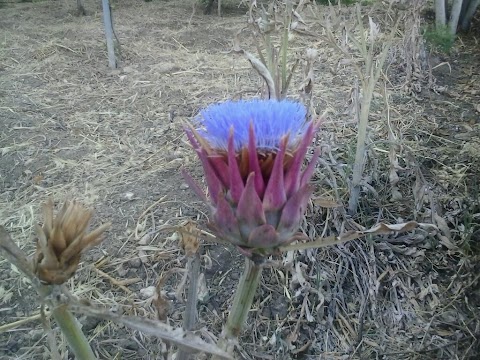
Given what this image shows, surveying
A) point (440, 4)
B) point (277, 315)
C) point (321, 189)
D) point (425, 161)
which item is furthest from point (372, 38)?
point (440, 4)

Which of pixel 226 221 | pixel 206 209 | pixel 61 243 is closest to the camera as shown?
pixel 61 243

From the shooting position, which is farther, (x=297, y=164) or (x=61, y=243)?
(x=297, y=164)

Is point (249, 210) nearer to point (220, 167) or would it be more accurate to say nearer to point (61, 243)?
point (220, 167)

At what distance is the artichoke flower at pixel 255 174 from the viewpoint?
2.10 feet

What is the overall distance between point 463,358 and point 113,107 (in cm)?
156

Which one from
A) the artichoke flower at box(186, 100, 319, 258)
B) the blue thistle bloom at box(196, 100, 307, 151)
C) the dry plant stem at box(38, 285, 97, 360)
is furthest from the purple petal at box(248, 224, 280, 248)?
the dry plant stem at box(38, 285, 97, 360)

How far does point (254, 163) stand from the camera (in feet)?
2.11

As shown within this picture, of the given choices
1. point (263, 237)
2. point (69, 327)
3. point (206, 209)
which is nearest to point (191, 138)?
point (263, 237)

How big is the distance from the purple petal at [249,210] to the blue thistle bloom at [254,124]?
6 centimetres

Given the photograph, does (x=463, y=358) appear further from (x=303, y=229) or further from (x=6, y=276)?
(x=6, y=276)

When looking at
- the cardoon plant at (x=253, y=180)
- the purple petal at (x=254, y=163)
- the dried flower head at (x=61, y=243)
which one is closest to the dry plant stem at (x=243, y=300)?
the cardoon plant at (x=253, y=180)

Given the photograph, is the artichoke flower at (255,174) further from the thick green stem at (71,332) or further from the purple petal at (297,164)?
the thick green stem at (71,332)

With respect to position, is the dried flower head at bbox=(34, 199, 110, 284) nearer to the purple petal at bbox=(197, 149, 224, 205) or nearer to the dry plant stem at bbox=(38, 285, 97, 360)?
the dry plant stem at bbox=(38, 285, 97, 360)

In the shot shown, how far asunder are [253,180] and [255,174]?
0.07 ft
